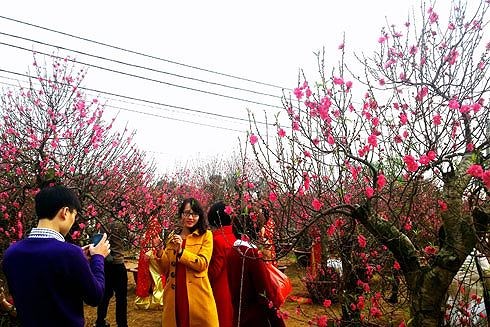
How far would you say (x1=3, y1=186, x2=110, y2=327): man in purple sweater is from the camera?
2068 millimetres

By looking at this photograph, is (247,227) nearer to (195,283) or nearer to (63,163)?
(195,283)

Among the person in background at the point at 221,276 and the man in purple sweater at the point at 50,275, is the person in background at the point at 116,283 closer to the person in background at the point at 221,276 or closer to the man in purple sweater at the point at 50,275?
the person in background at the point at 221,276

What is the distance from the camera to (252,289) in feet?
11.3

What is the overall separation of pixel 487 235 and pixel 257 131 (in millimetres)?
1559

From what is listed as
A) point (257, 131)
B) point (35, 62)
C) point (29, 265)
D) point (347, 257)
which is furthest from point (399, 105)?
point (35, 62)

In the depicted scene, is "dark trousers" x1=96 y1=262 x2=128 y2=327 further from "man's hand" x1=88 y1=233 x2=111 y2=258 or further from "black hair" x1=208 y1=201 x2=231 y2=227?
"man's hand" x1=88 y1=233 x2=111 y2=258

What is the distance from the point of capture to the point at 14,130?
655 centimetres

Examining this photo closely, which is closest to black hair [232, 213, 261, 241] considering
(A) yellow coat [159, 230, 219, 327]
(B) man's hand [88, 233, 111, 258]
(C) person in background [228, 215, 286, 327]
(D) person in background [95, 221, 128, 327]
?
(C) person in background [228, 215, 286, 327]

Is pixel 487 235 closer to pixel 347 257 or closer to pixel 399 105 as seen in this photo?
pixel 399 105

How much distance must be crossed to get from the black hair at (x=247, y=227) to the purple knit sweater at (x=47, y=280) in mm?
1466

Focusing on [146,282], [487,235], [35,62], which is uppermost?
[35,62]

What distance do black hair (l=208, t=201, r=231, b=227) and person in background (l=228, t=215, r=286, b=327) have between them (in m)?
0.21

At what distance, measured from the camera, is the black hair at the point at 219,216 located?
372 centimetres

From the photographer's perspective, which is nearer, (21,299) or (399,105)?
(21,299)
